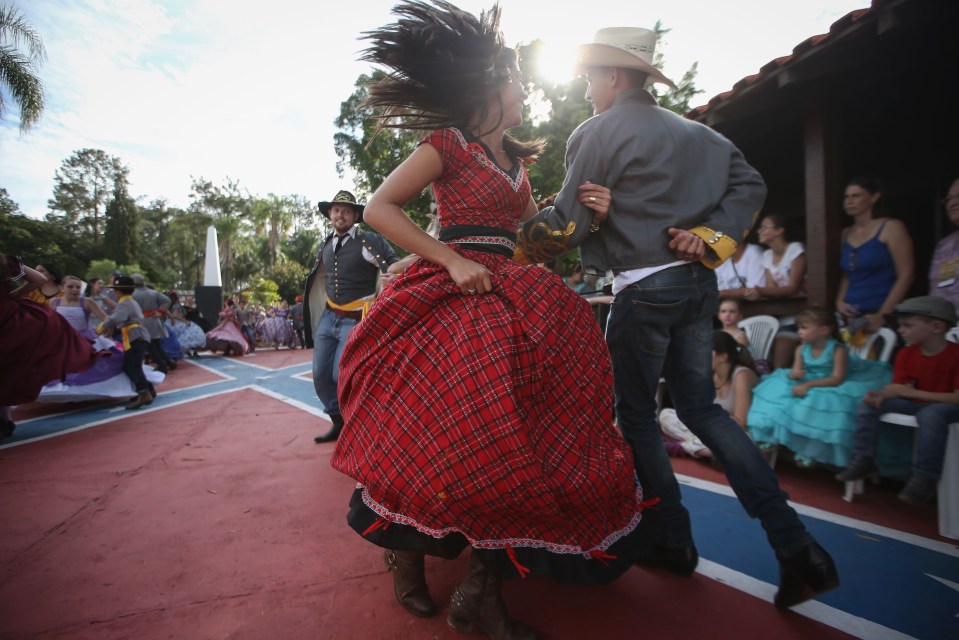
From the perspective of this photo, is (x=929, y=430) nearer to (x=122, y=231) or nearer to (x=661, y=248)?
(x=661, y=248)

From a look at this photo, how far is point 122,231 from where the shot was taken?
42562mm

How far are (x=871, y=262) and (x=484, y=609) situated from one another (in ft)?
12.5

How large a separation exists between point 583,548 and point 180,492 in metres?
2.96

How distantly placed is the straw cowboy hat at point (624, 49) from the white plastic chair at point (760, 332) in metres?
3.17

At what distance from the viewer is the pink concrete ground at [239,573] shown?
5.72 feet

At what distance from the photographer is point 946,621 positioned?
173 cm

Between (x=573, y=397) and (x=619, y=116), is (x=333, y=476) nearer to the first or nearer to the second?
(x=573, y=397)

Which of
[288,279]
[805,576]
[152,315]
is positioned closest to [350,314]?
[805,576]

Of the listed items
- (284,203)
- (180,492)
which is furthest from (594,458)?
(284,203)

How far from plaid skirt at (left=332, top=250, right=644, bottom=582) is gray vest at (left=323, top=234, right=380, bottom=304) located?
2592 millimetres

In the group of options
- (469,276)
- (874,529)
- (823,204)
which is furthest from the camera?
(823,204)

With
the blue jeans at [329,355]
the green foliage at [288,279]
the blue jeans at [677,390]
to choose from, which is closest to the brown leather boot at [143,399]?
the blue jeans at [329,355]

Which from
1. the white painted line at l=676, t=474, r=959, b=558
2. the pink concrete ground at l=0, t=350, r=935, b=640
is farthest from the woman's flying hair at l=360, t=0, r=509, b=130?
the white painted line at l=676, t=474, r=959, b=558

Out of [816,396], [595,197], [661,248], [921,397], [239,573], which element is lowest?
[239,573]
